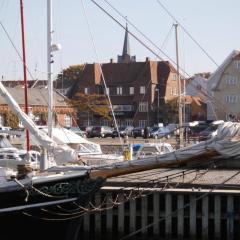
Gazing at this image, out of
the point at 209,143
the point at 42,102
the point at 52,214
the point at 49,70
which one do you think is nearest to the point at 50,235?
the point at 52,214

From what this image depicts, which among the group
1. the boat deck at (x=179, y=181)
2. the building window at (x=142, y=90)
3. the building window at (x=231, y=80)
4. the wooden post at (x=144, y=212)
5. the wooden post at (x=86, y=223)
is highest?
the building window at (x=231, y=80)

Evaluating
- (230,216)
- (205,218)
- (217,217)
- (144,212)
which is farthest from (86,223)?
(230,216)

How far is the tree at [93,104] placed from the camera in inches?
3393

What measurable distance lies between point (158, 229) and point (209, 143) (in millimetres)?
5525

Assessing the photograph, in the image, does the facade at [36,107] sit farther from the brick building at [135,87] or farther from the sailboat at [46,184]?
the sailboat at [46,184]

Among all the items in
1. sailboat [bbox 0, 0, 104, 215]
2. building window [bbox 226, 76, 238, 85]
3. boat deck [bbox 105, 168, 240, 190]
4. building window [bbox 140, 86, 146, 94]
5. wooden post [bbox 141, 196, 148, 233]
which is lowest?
wooden post [bbox 141, 196, 148, 233]

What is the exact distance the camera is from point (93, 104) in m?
87.6

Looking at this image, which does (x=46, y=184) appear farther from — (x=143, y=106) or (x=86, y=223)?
(x=143, y=106)

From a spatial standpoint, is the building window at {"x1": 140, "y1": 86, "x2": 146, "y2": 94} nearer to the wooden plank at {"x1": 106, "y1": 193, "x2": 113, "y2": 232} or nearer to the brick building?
the brick building

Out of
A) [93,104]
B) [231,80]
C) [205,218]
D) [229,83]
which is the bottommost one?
[205,218]

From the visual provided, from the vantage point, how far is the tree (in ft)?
283

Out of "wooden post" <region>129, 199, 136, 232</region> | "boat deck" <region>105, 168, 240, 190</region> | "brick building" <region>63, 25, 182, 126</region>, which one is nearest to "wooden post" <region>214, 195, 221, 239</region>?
"boat deck" <region>105, 168, 240, 190</region>

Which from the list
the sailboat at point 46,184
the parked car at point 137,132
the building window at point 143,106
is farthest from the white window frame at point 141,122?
the sailboat at point 46,184

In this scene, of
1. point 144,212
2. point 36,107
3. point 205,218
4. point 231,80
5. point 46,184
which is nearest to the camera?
point 46,184
